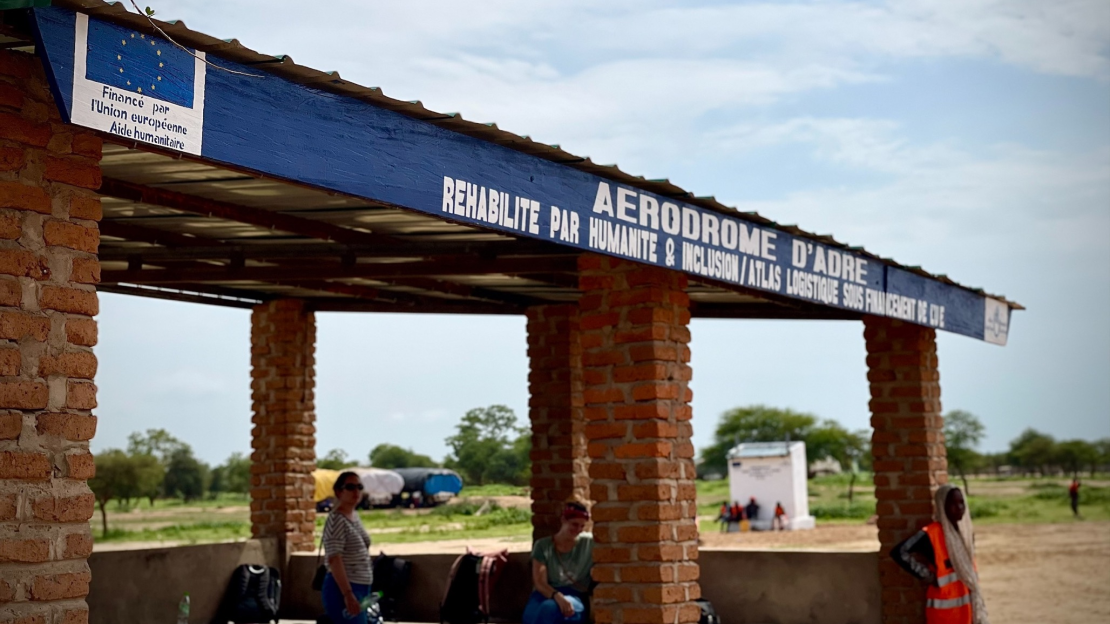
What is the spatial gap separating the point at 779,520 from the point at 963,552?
35696mm

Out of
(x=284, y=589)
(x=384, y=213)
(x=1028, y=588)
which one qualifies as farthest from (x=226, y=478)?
(x=384, y=213)

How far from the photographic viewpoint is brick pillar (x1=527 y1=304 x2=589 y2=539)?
42.0ft

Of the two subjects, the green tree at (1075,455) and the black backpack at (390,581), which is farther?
the green tree at (1075,455)

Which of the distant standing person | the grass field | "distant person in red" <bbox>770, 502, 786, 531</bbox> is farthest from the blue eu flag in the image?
"distant person in red" <bbox>770, 502, 786, 531</bbox>

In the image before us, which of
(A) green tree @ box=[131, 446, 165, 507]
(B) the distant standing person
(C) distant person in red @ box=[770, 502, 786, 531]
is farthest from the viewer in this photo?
(A) green tree @ box=[131, 446, 165, 507]

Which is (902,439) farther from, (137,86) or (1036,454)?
(1036,454)

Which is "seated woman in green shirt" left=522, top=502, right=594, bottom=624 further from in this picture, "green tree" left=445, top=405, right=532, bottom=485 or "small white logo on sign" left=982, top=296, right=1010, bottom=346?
"green tree" left=445, top=405, right=532, bottom=485

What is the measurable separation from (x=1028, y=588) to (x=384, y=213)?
2516 cm

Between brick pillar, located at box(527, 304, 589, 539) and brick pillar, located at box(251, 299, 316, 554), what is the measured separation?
235 centimetres

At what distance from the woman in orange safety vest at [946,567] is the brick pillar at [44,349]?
23.4 feet

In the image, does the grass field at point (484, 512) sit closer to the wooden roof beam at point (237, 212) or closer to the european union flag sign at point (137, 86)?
the wooden roof beam at point (237, 212)

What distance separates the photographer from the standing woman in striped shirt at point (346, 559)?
8859 mm

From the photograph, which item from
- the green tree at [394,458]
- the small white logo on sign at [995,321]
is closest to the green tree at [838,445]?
the green tree at [394,458]

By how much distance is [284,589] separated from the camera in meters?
12.9
